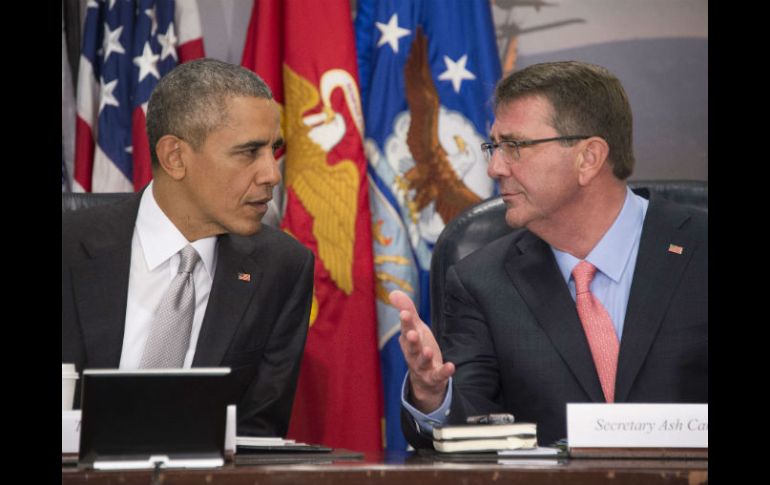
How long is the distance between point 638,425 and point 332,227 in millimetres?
1980

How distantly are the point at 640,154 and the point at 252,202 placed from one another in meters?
1.86

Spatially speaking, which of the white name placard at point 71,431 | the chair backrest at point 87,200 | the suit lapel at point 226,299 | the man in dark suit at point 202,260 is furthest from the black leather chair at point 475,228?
the white name placard at point 71,431

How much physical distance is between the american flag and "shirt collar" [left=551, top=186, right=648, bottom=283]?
163 cm

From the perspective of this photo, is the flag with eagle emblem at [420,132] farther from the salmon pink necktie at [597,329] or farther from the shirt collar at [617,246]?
the salmon pink necktie at [597,329]

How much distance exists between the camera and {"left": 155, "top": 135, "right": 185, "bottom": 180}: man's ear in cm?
280

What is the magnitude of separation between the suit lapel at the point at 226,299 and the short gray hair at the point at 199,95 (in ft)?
1.04

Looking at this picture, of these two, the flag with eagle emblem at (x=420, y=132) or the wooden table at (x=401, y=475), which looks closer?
the wooden table at (x=401, y=475)

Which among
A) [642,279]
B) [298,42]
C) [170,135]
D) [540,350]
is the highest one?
[298,42]

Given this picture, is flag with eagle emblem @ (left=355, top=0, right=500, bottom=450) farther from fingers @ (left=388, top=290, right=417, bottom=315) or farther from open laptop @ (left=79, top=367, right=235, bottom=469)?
open laptop @ (left=79, top=367, right=235, bottom=469)

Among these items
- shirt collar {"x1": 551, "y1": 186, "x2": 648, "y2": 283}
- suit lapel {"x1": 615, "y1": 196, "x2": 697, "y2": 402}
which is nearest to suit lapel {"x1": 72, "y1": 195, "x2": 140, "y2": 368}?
shirt collar {"x1": 551, "y1": 186, "x2": 648, "y2": 283}

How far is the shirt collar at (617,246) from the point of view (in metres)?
2.64

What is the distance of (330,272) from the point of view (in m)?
3.58

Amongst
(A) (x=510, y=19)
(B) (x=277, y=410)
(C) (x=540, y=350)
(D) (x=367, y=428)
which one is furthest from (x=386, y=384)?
(A) (x=510, y=19)

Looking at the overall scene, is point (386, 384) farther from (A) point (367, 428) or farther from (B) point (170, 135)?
(B) point (170, 135)
